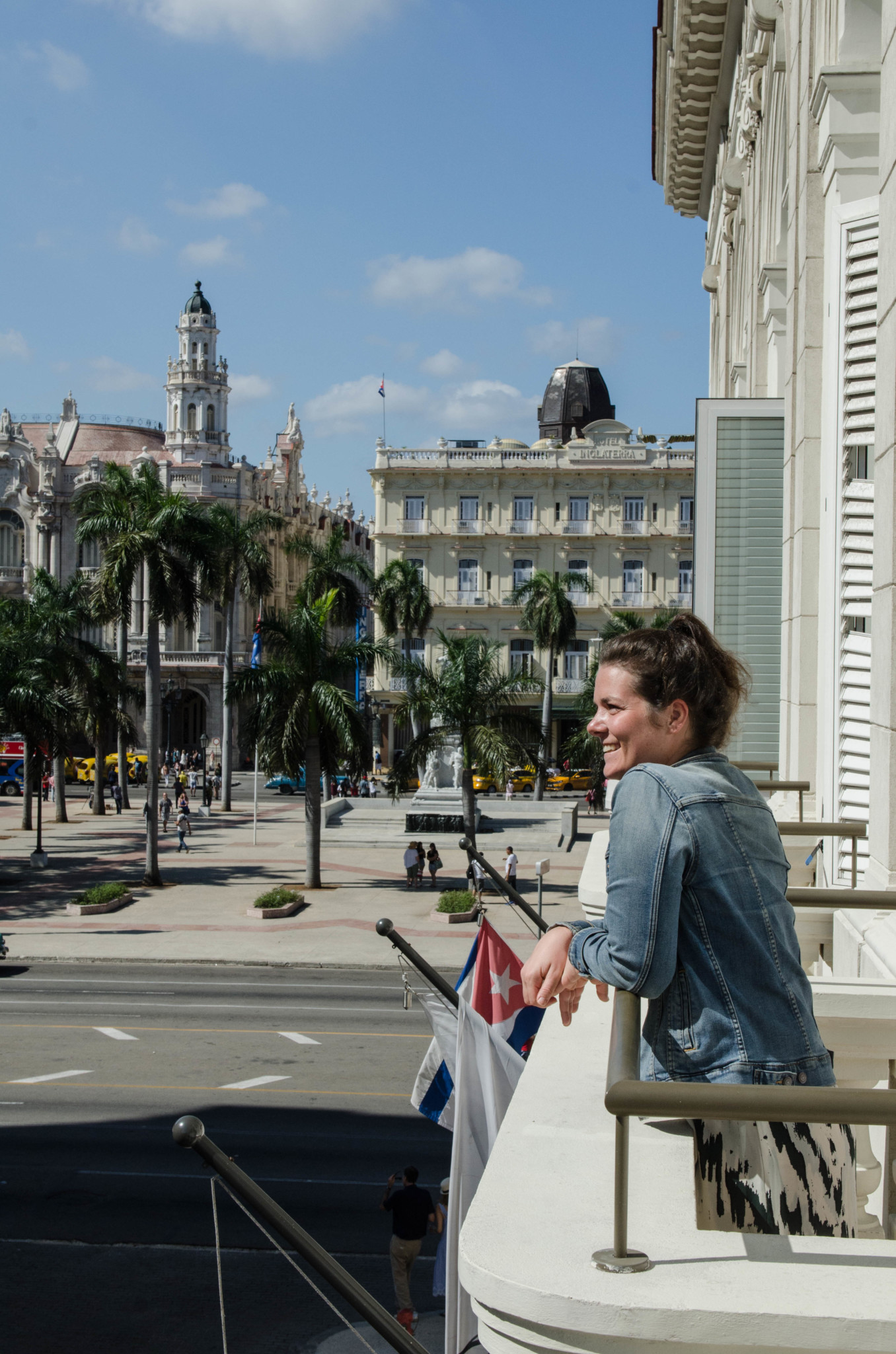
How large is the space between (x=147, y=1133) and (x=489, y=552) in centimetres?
5487

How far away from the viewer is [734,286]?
18.6m

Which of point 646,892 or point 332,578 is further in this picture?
point 332,578

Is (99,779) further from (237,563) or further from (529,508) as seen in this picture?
(529,508)

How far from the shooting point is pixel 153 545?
1244 inches

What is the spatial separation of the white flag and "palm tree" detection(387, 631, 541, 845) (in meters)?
26.2

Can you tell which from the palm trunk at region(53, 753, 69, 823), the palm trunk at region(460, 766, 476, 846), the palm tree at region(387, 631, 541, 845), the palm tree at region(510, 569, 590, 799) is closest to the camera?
the palm tree at region(387, 631, 541, 845)

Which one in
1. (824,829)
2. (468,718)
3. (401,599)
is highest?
(401,599)

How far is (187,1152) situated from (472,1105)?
9717mm

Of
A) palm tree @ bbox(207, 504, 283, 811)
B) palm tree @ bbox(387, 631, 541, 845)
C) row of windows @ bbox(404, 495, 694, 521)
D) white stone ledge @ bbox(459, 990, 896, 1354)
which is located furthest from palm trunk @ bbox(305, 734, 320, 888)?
row of windows @ bbox(404, 495, 694, 521)

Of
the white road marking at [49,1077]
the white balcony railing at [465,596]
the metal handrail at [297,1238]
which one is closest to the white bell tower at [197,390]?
the white balcony railing at [465,596]

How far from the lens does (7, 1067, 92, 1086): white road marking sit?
1611 centimetres

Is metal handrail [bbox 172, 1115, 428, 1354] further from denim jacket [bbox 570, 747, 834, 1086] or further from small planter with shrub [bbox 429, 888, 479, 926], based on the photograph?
small planter with shrub [bbox 429, 888, 479, 926]

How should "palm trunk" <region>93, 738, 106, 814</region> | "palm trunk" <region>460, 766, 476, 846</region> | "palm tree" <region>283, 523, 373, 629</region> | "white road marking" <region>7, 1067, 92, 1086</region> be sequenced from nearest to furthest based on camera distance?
"white road marking" <region>7, 1067, 92, 1086</region>
"palm trunk" <region>460, 766, 476, 846</region>
"palm tree" <region>283, 523, 373, 629</region>
"palm trunk" <region>93, 738, 106, 814</region>

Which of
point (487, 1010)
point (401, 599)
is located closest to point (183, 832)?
point (401, 599)
